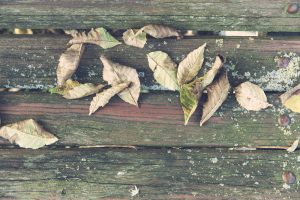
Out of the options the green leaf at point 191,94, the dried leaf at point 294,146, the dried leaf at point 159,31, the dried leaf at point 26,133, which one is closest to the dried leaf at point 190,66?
the green leaf at point 191,94

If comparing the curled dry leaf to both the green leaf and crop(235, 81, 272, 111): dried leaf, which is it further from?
the green leaf

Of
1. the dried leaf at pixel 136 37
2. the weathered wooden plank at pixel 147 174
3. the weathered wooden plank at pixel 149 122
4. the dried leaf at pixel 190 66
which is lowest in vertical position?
the weathered wooden plank at pixel 147 174

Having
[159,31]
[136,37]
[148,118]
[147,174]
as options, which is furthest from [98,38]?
[147,174]

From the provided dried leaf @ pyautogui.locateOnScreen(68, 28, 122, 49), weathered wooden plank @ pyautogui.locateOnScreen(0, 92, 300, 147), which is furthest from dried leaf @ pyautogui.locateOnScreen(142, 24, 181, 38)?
weathered wooden plank @ pyautogui.locateOnScreen(0, 92, 300, 147)

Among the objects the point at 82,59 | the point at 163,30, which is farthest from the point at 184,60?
the point at 82,59

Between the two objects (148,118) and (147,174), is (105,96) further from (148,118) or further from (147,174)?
(147,174)

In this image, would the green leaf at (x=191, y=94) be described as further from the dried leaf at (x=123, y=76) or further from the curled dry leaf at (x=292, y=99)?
the curled dry leaf at (x=292, y=99)
